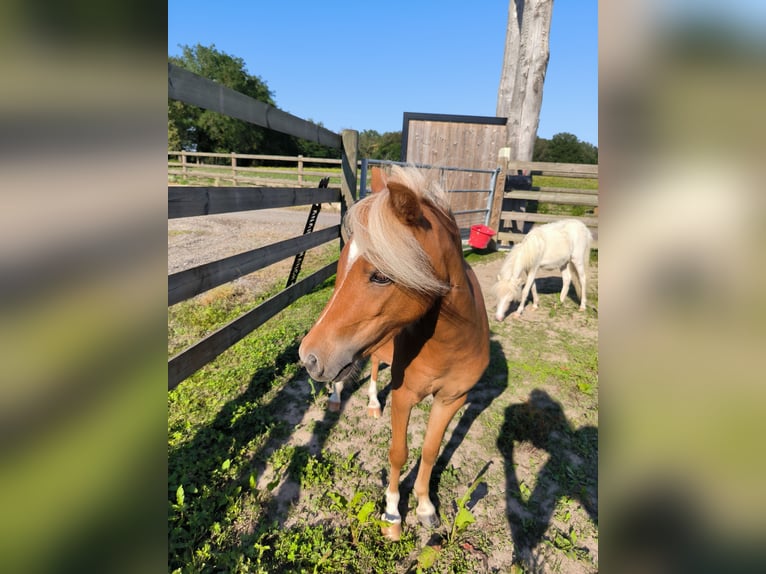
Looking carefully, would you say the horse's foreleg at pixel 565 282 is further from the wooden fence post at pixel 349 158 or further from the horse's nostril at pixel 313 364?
the horse's nostril at pixel 313 364

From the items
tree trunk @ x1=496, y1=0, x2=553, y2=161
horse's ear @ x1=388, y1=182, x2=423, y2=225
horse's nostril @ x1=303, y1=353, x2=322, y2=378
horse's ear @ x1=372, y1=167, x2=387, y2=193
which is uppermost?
tree trunk @ x1=496, y1=0, x2=553, y2=161

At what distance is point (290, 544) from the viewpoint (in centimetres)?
183

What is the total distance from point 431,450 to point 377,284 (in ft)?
3.86

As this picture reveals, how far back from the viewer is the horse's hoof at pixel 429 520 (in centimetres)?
203

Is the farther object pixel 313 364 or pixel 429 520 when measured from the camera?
pixel 429 520

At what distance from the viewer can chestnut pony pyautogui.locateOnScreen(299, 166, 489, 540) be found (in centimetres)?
134

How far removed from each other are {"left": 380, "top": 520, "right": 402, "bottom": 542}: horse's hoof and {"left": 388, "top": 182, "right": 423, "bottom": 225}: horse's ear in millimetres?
1580

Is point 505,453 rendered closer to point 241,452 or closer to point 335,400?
point 335,400

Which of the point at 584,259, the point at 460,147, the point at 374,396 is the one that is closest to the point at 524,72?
the point at 460,147

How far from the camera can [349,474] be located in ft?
7.67

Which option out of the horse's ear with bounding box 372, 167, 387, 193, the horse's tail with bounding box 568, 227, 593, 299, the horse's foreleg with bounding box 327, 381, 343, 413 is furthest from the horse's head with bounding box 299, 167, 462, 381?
the horse's tail with bounding box 568, 227, 593, 299

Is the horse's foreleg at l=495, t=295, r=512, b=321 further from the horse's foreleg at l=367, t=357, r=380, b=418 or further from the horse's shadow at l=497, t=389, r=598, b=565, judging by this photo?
the horse's foreleg at l=367, t=357, r=380, b=418

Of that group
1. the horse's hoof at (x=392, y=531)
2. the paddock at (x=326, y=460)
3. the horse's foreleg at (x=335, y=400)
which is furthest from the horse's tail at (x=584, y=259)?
the horse's hoof at (x=392, y=531)
